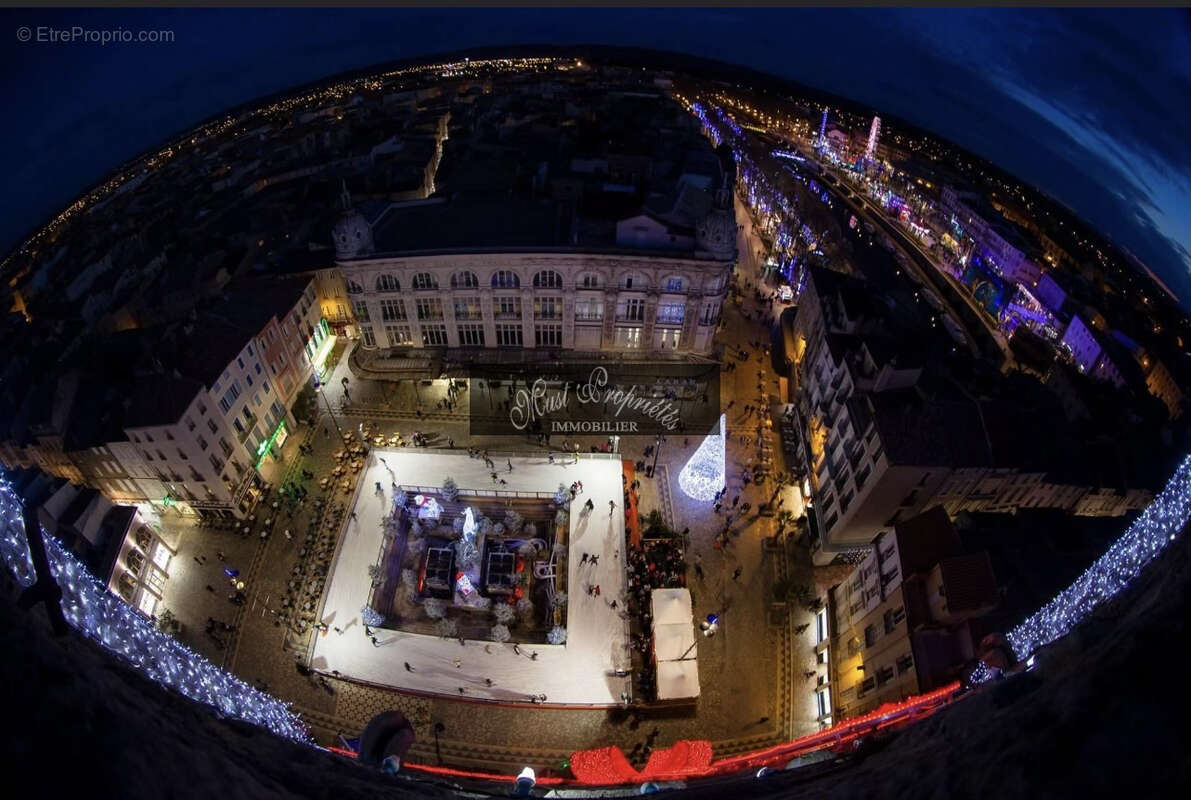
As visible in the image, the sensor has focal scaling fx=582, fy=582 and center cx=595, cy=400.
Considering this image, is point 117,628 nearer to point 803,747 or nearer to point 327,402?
point 803,747

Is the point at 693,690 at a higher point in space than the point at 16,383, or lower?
lower

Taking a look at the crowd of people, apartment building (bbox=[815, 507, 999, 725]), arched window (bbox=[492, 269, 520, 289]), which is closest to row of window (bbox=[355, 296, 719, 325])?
arched window (bbox=[492, 269, 520, 289])

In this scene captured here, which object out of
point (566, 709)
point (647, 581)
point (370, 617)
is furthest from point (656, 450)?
point (370, 617)

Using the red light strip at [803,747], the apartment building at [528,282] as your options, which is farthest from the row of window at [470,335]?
the red light strip at [803,747]

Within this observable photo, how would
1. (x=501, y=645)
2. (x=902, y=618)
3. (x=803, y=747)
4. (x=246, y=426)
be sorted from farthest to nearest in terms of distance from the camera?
(x=246, y=426)
(x=501, y=645)
(x=902, y=618)
(x=803, y=747)

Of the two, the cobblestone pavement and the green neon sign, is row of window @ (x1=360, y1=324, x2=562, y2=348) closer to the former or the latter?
the cobblestone pavement

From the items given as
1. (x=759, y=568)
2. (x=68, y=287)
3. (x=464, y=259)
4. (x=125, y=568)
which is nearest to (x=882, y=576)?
(x=759, y=568)

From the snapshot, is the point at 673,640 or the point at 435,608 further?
the point at 435,608

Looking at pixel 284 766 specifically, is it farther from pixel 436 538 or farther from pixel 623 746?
pixel 436 538
